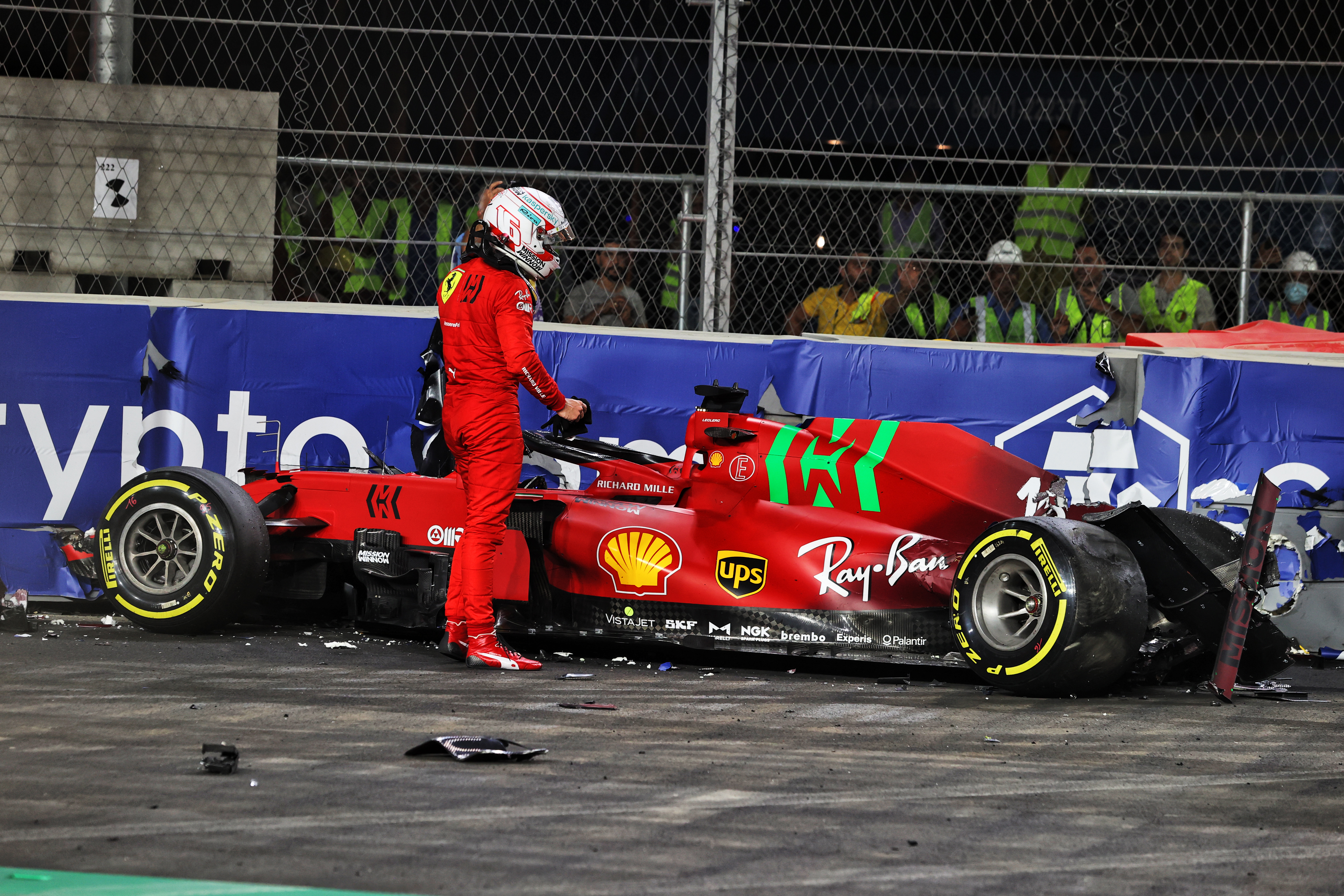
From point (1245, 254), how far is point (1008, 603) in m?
3.32

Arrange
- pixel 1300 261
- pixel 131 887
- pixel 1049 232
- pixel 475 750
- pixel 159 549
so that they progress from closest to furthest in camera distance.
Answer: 1. pixel 131 887
2. pixel 475 750
3. pixel 159 549
4. pixel 1049 232
5. pixel 1300 261

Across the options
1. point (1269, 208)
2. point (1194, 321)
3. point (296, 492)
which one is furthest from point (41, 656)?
point (1269, 208)

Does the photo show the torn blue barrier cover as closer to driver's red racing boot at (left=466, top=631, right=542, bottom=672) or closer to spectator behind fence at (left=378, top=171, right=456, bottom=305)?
driver's red racing boot at (left=466, top=631, right=542, bottom=672)

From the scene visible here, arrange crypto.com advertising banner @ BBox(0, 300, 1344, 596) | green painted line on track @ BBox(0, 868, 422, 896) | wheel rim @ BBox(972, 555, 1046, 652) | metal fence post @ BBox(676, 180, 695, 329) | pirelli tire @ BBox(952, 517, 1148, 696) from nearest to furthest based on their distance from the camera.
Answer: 1. green painted line on track @ BBox(0, 868, 422, 896)
2. pirelli tire @ BBox(952, 517, 1148, 696)
3. wheel rim @ BBox(972, 555, 1046, 652)
4. crypto.com advertising banner @ BBox(0, 300, 1344, 596)
5. metal fence post @ BBox(676, 180, 695, 329)

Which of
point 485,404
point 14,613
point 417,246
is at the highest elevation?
point 417,246

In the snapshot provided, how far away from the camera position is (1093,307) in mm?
8172

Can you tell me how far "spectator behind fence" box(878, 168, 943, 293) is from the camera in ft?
26.8

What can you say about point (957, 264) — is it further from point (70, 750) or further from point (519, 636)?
point (70, 750)

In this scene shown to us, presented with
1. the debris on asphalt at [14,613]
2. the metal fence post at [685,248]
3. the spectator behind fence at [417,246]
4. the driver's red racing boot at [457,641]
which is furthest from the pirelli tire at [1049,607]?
the debris on asphalt at [14,613]

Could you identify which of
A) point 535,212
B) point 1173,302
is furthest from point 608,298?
point 1173,302

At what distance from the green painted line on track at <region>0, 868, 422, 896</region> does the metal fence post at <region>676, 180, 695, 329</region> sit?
4945 mm

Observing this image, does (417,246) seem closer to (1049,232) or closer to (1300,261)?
(1049,232)

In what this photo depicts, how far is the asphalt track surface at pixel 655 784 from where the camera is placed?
3129 mm

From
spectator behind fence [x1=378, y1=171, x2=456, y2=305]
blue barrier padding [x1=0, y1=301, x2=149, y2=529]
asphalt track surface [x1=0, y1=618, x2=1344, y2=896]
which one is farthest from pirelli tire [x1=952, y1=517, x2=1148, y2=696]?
blue barrier padding [x1=0, y1=301, x2=149, y2=529]
